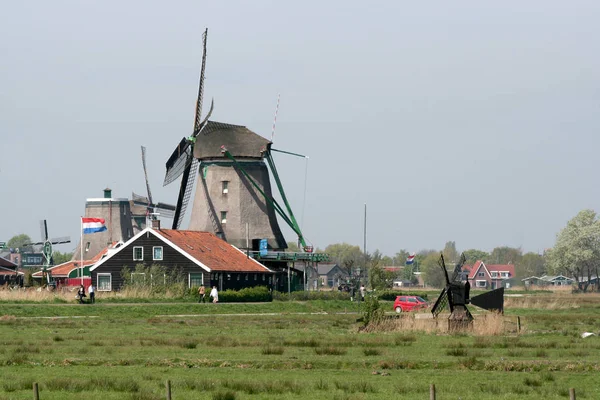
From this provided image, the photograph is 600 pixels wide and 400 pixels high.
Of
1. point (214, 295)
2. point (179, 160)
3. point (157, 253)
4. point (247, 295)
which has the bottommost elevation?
point (247, 295)

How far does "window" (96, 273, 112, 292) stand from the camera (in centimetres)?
7981

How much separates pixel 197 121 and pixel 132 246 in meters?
20.0

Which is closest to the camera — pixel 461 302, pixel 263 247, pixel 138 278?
pixel 461 302

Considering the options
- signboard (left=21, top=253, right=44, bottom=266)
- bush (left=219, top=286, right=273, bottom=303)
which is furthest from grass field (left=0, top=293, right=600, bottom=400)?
signboard (left=21, top=253, right=44, bottom=266)

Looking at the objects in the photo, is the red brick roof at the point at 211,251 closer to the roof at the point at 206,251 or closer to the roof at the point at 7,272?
the roof at the point at 206,251

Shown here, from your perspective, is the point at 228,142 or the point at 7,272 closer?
the point at 228,142

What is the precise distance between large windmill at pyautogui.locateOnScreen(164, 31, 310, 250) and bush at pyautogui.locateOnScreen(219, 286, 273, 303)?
542 inches

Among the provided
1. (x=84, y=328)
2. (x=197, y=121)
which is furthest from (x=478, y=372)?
(x=197, y=121)

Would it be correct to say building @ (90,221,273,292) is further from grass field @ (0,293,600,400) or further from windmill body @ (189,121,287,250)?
grass field @ (0,293,600,400)

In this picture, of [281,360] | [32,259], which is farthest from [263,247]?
[32,259]

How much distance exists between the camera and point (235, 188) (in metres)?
90.7

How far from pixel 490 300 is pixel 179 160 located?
52.1 m

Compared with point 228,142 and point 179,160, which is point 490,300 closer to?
point 228,142

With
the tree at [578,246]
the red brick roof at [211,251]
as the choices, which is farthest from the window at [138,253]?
the tree at [578,246]
